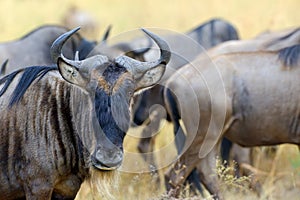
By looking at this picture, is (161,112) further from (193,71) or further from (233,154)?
(193,71)

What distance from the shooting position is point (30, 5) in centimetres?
1487

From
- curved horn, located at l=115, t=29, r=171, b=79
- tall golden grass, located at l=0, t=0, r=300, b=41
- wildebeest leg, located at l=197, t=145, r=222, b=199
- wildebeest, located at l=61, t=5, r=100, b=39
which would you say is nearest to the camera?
curved horn, located at l=115, t=29, r=171, b=79

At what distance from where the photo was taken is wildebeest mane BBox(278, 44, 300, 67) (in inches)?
233

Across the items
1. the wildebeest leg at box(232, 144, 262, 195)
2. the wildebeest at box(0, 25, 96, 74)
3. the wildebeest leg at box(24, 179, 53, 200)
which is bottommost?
the wildebeest leg at box(232, 144, 262, 195)

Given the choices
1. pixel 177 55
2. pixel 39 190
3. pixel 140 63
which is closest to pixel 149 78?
pixel 140 63

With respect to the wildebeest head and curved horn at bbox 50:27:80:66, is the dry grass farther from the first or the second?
curved horn at bbox 50:27:80:66

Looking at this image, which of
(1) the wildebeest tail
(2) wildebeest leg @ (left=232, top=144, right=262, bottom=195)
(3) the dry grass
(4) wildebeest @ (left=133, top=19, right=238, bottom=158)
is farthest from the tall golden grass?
(1) the wildebeest tail

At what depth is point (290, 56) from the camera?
5.93 m

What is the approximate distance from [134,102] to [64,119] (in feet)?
8.14

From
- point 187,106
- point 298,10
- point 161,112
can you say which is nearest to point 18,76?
point 187,106

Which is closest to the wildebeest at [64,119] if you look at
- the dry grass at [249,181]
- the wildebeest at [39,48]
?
the dry grass at [249,181]

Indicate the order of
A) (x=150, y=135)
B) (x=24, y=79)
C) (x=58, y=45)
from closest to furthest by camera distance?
(x=58, y=45)
(x=24, y=79)
(x=150, y=135)

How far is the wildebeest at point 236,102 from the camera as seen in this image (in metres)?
5.82

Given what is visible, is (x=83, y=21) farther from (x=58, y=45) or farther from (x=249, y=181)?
(x=58, y=45)
